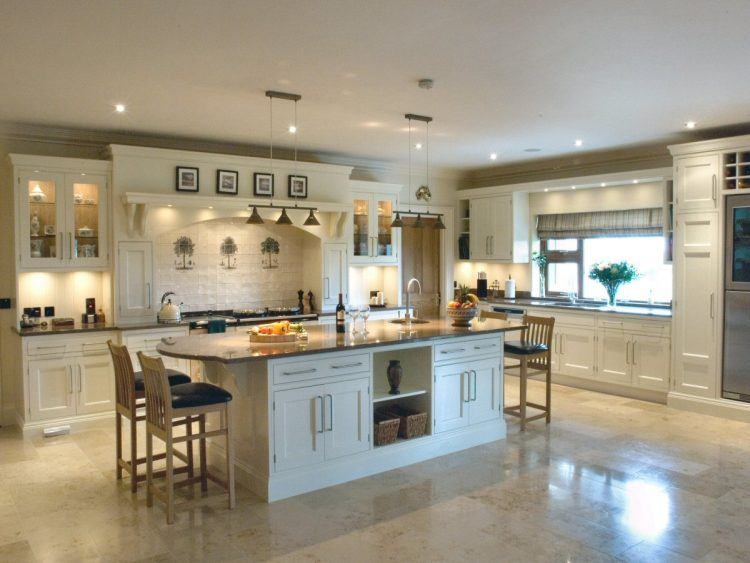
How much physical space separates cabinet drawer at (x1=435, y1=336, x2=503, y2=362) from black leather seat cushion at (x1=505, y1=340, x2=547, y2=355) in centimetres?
25

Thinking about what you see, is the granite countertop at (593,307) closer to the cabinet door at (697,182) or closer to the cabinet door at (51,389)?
the cabinet door at (697,182)

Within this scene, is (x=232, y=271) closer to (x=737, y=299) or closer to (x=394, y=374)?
(x=394, y=374)

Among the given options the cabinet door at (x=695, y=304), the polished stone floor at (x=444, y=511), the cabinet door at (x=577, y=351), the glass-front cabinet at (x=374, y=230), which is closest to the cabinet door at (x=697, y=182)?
the cabinet door at (x=695, y=304)

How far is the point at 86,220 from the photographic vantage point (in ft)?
19.2

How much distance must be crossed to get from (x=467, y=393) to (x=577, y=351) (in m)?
2.69

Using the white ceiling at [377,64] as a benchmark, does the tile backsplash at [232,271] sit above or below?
below

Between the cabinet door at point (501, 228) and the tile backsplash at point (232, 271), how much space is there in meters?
2.67

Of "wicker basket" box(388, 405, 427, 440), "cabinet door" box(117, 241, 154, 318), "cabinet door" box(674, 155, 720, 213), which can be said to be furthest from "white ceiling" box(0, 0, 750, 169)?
"wicker basket" box(388, 405, 427, 440)

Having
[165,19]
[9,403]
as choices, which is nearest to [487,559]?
[165,19]

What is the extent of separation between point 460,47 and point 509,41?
0.28 meters

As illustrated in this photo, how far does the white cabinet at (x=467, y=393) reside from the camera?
192 inches

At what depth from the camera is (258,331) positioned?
442 centimetres

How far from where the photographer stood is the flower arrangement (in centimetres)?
714

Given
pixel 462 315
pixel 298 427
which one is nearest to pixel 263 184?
pixel 462 315
